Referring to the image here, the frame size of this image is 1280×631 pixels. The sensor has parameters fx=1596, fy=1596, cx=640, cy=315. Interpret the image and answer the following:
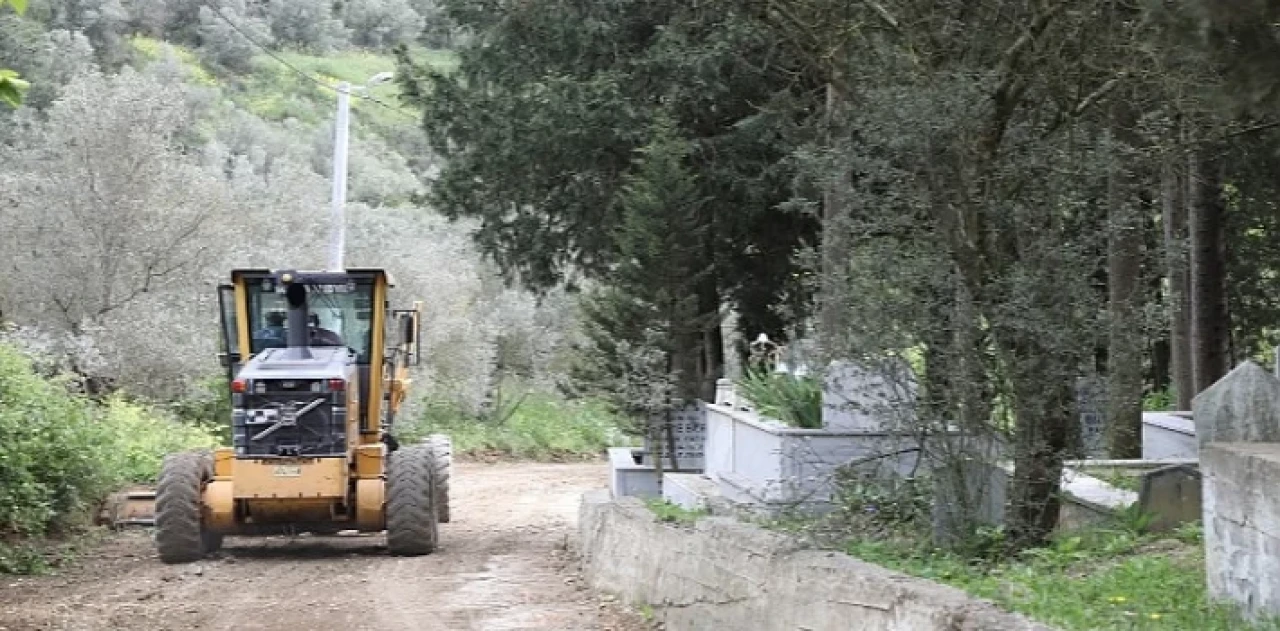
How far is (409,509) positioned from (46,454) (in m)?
3.96

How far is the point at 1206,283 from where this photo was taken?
1686 centimetres

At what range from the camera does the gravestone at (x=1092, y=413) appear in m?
9.48

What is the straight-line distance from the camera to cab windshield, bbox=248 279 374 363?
16609mm

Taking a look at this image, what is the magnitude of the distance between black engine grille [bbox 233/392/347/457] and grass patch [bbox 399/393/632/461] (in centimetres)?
1850

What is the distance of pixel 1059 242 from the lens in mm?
9047

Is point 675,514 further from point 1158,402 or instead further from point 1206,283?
point 1158,402

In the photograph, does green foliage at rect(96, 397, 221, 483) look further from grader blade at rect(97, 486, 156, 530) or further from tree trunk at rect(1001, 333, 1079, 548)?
tree trunk at rect(1001, 333, 1079, 548)

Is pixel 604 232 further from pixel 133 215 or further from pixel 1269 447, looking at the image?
pixel 1269 447

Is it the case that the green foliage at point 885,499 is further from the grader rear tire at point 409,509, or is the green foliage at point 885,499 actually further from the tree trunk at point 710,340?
the tree trunk at point 710,340

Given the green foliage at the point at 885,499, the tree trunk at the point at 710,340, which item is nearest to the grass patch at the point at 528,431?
the tree trunk at the point at 710,340

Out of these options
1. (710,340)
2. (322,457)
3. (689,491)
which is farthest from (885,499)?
(710,340)

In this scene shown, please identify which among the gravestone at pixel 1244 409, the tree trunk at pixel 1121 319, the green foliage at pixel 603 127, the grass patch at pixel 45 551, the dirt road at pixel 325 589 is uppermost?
the green foliage at pixel 603 127

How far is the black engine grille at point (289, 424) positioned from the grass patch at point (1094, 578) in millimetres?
7412

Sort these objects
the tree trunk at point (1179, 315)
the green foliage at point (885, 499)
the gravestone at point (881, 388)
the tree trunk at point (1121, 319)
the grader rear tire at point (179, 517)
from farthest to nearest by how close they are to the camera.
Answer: the tree trunk at point (1179, 315)
the grader rear tire at point (179, 517)
the green foliage at point (885, 499)
the gravestone at point (881, 388)
the tree trunk at point (1121, 319)
